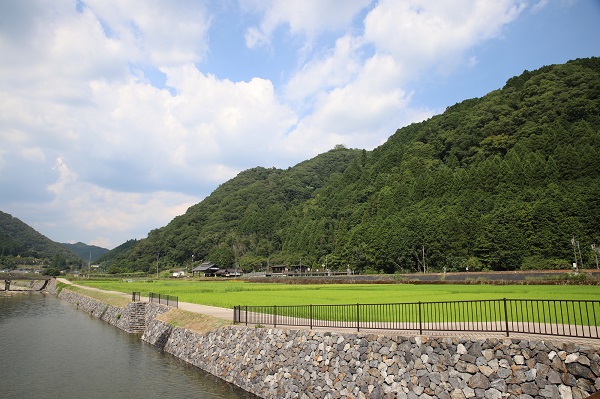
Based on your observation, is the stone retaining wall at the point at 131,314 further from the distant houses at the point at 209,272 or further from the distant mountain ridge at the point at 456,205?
the distant houses at the point at 209,272

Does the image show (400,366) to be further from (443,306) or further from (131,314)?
(131,314)

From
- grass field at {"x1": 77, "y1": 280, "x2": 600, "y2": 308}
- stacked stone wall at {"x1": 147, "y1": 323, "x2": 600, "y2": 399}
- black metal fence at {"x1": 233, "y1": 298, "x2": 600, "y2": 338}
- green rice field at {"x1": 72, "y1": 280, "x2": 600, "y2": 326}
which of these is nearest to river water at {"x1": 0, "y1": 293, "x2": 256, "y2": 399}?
stacked stone wall at {"x1": 147, "y1": 323, "x2": 600, "y2": 399}

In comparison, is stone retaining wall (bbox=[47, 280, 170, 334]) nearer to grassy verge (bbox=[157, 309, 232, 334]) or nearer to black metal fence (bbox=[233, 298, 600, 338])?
grassy verge (bbox=[157, 309, 232, 334])

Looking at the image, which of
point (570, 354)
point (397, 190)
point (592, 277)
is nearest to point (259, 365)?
point (570, 354)

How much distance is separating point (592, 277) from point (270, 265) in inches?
3559

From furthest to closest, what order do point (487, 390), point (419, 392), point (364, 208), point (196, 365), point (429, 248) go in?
point (364, 208) → point (429, 248) → point (196, 365) → point (419, 392) → point (487, 390)

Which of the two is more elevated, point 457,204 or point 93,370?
point 457,204

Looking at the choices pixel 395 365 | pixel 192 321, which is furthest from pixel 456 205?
pixel 395 365

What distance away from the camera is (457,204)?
8119 cm

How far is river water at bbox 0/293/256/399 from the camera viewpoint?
47.3ft

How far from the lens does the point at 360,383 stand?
1101 cm

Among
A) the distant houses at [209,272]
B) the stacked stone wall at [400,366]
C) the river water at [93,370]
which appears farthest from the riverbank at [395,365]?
the distant houses at [209,272]

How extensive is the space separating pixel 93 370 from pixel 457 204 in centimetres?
7645

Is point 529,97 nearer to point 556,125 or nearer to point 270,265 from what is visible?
point 556,125
